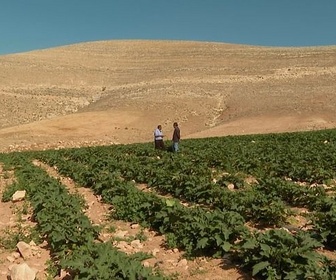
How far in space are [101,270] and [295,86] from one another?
190 ft

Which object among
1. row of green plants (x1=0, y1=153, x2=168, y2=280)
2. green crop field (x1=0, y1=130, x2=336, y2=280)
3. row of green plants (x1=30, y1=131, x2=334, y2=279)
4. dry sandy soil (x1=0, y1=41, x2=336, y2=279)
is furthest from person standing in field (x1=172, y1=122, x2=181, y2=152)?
row of green plants (x1=0, y1=153, x2=168, y2=280)

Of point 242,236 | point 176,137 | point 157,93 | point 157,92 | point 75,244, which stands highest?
point 157,92

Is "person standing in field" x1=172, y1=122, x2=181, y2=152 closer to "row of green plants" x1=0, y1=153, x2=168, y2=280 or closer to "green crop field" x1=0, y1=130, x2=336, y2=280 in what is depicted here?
"green crop field" x1=0, y1=130, x2=336, y2=280

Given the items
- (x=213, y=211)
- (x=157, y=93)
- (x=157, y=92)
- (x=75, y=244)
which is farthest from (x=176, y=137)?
(x=157, y=92)

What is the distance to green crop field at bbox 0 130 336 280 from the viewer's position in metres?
7.14

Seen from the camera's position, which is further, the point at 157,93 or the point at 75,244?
the point at 157,93

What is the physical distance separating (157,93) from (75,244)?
53040 millimetres

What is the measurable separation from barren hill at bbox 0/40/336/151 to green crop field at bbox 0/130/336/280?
2194 cm

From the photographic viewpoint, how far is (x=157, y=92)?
6191cm

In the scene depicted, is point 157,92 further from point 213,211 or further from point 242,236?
point 242,236

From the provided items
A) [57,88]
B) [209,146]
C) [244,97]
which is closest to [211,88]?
[244,97]

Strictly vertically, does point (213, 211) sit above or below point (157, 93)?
below

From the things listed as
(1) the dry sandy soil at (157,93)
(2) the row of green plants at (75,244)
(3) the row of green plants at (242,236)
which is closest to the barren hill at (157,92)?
(1) the dry sandy soil at (157,93)

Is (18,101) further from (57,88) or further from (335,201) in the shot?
(335,201)
